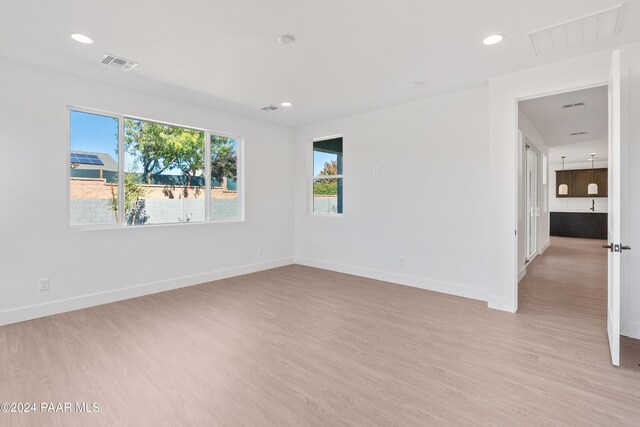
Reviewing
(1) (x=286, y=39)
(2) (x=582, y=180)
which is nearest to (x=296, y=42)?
(1) (x=286, y=39)

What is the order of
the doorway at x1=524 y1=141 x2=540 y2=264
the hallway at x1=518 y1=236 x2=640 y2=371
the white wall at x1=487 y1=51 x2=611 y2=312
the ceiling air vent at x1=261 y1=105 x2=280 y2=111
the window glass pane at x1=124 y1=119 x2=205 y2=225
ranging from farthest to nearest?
1. the doorway at x1=524 y1=141 x2=540 y2=264
2. the ceiling air vent at x1=261 y1=105 x2=280 y2=111
3. the window glass pane at x1=124 y1=119 x2=205 y2=225
4. the white wall at x1=487 y1=51 x2=611 y2=312
5. the hallway at x1=518 y1=236 x2=640 y2=371

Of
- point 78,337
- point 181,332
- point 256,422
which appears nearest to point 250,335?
point 181,332

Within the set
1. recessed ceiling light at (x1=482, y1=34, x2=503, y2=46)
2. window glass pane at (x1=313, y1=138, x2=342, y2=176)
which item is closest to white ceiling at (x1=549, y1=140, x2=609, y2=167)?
window glass pane at (x1=313, y1=138, x2=342, y2=176)

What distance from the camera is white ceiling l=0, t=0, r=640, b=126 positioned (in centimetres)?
235

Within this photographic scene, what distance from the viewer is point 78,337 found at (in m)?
2.93

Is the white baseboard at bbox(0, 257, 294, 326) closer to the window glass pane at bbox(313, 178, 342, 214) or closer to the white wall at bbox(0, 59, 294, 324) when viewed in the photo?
the white wall at bbox(0, 59, 294, 324)

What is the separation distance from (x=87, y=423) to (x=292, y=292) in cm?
277

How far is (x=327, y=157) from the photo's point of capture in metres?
6.00

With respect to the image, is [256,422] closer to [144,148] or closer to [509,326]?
[509,326]

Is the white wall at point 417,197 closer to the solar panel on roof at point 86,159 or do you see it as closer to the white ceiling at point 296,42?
the white ceiling at point 296,42

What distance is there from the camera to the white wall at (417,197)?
13.3ft

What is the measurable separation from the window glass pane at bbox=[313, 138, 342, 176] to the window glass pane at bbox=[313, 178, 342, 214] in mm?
174

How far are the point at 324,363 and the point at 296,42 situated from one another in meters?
2.79

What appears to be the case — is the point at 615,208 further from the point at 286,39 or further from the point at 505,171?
the point at 286,39
